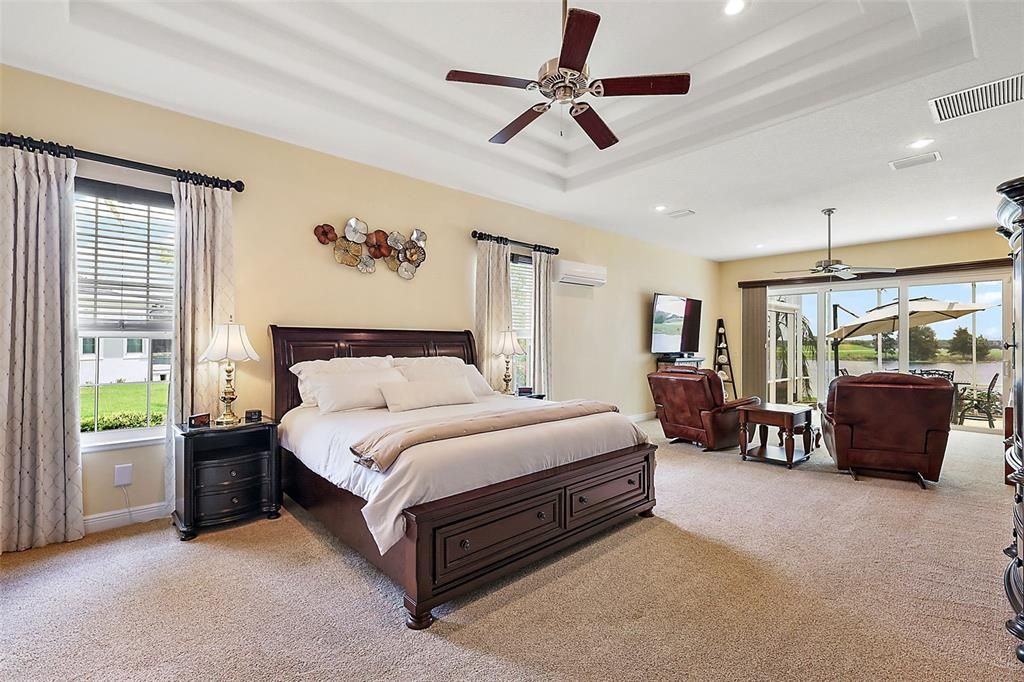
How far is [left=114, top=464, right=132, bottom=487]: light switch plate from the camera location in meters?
3.22

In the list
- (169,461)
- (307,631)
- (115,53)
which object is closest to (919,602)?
(307,631)

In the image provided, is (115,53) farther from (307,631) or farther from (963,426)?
(963,426)

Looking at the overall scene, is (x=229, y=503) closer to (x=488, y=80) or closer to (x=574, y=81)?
(x=488, y=80)

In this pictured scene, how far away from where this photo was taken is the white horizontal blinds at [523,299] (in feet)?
19.1

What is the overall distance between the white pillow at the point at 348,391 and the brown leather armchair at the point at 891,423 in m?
3.96

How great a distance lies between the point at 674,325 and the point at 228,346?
652 cm

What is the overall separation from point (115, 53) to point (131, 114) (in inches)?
23.0

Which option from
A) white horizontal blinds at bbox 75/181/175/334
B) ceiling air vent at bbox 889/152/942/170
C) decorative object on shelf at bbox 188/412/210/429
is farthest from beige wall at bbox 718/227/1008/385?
white horizontal blinds at bbox 75/181/175/334

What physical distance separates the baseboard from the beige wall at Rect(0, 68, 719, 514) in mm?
47

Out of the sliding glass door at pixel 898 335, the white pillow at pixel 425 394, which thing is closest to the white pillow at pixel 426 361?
the white pillow at pixel 425 394

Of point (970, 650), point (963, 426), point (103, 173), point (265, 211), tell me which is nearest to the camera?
point (970, 650)

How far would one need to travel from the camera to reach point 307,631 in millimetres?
2084

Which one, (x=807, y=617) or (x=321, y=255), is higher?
(x=321, y=255)

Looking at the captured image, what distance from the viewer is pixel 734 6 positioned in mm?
2850
